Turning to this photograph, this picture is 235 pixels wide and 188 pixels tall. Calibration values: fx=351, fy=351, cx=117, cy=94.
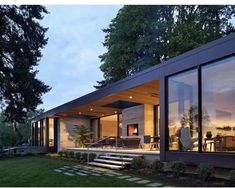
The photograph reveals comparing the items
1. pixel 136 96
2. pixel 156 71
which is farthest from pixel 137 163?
pixel 136 96

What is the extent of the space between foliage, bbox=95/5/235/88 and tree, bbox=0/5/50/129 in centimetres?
1146

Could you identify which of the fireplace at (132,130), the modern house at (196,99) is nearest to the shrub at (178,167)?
the modern house at (196,99)

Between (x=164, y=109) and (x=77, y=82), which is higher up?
(x=77, y=82)

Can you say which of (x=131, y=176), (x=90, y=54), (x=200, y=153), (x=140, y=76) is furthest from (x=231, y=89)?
(x=90, y=54)

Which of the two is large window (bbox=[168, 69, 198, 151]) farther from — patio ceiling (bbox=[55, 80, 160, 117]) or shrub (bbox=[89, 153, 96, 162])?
shrub (bbox=[89, 153, 96, 162])

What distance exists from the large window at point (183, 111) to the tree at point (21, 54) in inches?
244

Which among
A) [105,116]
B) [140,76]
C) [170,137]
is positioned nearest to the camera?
[170,137]

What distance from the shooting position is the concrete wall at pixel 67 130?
27750mm

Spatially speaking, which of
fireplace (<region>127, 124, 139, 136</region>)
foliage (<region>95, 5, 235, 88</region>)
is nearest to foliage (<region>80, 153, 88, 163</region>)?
fireplace (<region>127, 124, 139, 136</region>)

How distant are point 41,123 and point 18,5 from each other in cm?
1794

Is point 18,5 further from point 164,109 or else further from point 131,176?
point 131,176

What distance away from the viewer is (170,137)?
11898mm

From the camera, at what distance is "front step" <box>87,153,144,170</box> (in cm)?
1317

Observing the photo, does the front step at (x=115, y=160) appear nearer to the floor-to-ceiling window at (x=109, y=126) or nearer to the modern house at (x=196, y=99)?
the modern house at (x=196, y=99)
